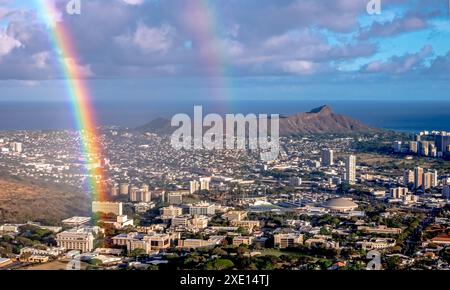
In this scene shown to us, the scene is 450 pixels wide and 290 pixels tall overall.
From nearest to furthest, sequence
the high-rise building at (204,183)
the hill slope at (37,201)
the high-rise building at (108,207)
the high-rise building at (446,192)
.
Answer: the hill slope at (37,201)
the high-rise building at (108,207)
the high-rise building at (446,192)
the high-rise building at (204,183)

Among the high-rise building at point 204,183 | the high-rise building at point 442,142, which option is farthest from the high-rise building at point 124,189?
the high-rise building at point 442,142

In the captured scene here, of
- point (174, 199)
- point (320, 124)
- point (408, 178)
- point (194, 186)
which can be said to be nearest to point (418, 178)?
point (408, 178)

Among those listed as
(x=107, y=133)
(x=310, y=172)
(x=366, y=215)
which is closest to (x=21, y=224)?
(x=366, y=215)

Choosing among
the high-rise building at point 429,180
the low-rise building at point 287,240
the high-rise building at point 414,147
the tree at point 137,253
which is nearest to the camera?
the tree at point 137,253

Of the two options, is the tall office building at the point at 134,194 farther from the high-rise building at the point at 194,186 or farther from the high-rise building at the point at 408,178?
the high-rise building at the point at 408,178

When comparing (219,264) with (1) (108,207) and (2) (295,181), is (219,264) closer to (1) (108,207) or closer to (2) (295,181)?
(1) (108,207)

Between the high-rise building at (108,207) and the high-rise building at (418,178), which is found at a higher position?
the high-rise building at (418,178)

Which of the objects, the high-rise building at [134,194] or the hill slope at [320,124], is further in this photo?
the hill slope at [320,124]
